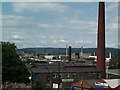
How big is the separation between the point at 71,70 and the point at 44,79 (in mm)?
1991

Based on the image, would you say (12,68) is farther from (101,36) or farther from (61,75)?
(101,36)

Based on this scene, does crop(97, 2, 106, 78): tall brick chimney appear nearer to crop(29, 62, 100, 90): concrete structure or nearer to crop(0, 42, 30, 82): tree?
crop(29, 62, 100, 90): concrete structure

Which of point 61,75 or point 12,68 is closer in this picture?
point 12,68

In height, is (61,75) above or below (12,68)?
below

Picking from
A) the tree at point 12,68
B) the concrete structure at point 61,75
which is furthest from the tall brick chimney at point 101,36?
the tree at point 12,68

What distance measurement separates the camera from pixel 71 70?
50.6ft

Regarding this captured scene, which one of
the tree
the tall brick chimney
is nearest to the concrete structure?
the tall brick chimney

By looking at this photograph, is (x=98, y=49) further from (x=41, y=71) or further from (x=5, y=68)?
(x=5, y=68)

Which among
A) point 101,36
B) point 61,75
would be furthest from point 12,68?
point 101,36

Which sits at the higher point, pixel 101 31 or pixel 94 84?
pixel 101 31

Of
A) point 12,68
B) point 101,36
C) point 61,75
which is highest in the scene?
point 101,36

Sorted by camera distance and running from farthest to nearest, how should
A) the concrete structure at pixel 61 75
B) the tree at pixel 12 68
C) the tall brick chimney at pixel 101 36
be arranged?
the tall brick chimney at pixel 101 36, the concrete structure at pixel 61 75, the tree at pixel 12 68

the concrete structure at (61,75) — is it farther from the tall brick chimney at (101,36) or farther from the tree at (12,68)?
the tree at (12,68)

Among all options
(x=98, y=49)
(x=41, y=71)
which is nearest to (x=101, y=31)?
(x=98, y=49)
